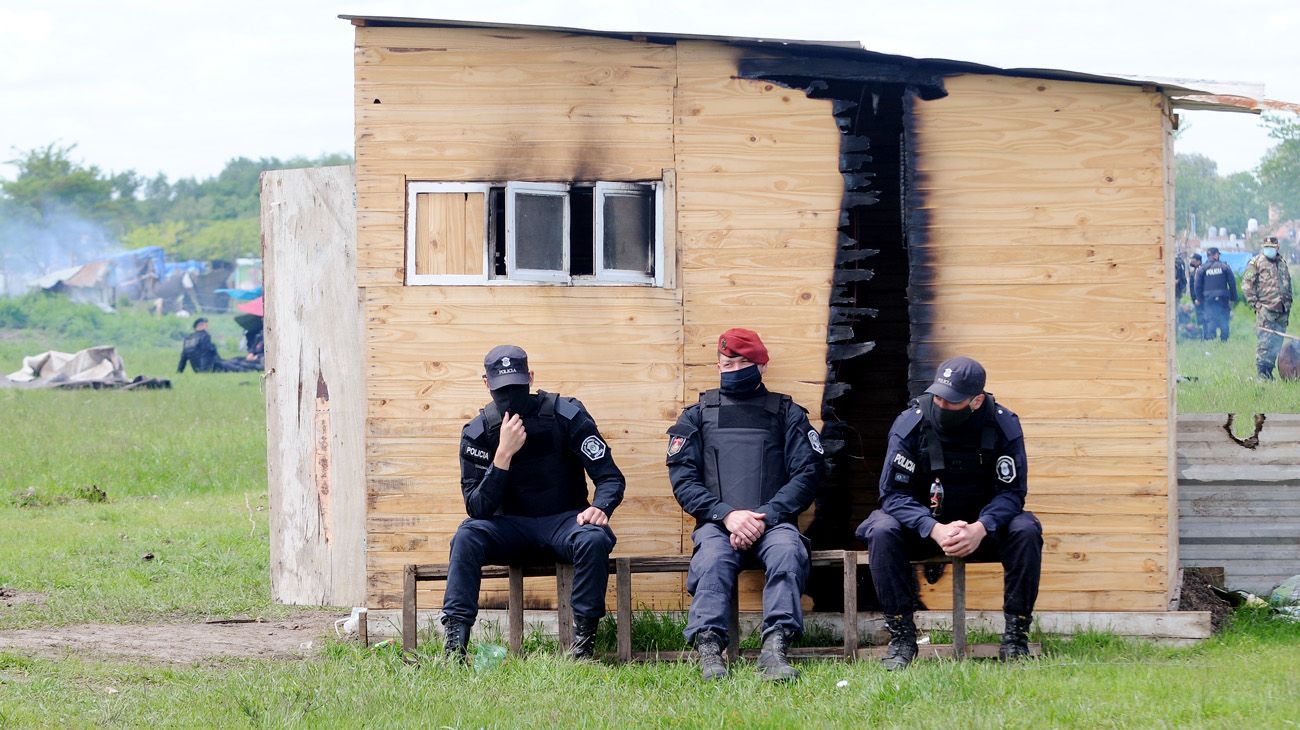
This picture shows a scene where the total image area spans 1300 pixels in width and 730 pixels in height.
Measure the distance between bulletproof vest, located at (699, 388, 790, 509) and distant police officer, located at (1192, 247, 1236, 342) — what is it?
17.3 metres

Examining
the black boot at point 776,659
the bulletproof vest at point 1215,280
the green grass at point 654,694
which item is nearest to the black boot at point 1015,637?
the green grass at point 654,694

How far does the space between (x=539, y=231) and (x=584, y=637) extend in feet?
7.06

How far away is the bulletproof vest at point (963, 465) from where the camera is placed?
260 inches

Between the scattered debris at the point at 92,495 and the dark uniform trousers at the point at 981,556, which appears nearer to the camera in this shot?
the dark uniform trousers at the point at 981,556

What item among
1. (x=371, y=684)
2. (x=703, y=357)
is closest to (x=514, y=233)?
(x=703, y=357)

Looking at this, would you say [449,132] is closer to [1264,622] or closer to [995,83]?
[995,83]

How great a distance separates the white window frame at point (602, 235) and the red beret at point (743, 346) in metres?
0.57

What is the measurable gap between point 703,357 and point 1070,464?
199cm

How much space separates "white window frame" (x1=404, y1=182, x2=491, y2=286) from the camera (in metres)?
7.23

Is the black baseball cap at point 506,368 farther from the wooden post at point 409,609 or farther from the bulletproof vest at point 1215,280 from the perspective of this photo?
the bulletproof vest at point 1215,280

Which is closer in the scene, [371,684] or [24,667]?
[371,684]

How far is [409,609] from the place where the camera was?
6.75 meters

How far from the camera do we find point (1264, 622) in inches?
295

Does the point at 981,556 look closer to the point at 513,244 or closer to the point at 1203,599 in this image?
the point at 1203,599
